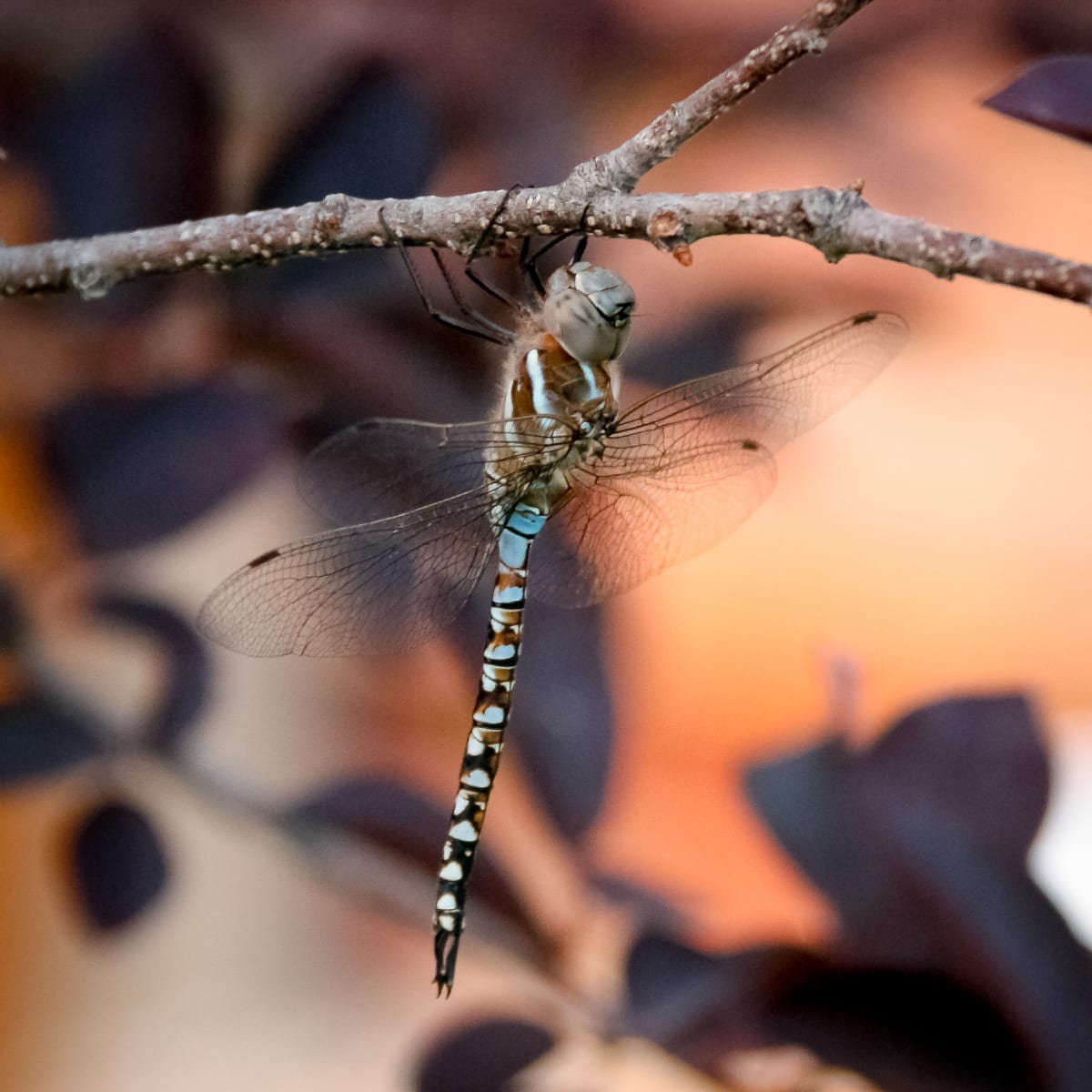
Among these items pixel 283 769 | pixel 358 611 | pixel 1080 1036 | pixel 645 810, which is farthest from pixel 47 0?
pixel 1080 1036

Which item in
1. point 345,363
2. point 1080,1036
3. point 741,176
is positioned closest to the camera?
point 1080,1036

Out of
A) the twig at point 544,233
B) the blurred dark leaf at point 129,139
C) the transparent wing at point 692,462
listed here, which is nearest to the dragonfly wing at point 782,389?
the transparent wing at point 692,462

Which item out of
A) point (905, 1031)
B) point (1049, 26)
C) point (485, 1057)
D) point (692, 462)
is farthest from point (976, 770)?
point (1049, 26)

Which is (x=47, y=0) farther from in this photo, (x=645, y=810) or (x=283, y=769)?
(x=645, y=810)

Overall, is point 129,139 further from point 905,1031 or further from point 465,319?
point 905,1031

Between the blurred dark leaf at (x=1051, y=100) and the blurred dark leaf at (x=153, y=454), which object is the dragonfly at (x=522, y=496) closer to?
the blurred dark leaf at (x=153, y=454)
